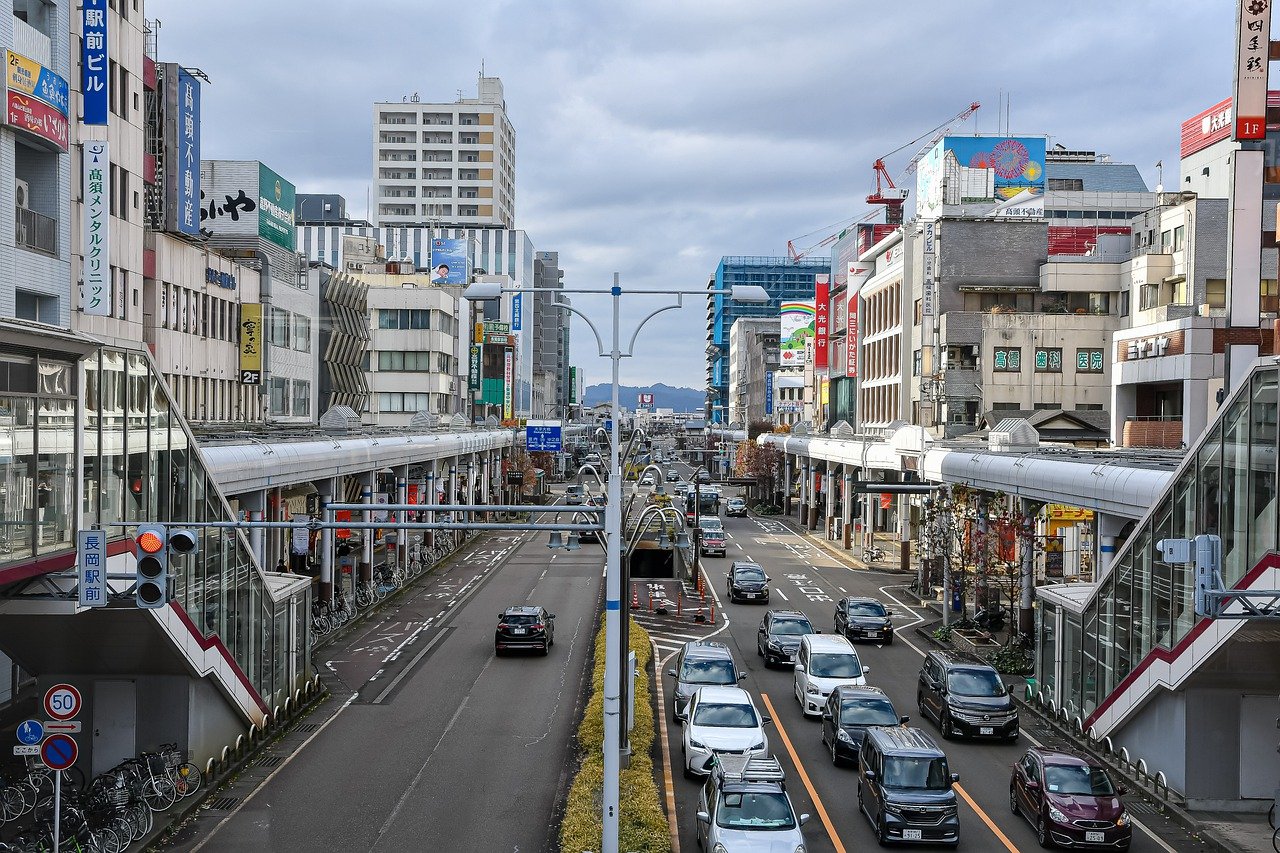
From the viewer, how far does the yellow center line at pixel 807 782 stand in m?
21.6

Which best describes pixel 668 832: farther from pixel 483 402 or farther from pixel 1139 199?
pixel 483 402

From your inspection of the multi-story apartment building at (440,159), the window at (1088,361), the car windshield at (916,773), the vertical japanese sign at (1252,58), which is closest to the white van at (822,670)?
the car windshield at (916,773)

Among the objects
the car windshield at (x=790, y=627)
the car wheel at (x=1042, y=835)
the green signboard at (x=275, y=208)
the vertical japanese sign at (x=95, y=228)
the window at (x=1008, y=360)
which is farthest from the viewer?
the window at (x=1008, y=360)

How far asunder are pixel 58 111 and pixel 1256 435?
109 ft

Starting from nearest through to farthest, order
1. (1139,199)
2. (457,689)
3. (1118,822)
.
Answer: (1118,822), (457,689), (1139,199)

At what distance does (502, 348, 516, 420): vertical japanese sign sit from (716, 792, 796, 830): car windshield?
117 meters

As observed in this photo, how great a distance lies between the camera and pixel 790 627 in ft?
131

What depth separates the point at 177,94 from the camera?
50.5 m

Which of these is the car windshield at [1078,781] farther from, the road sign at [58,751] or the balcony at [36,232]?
the balcony at [36,232]

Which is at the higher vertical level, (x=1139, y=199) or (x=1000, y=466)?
(x=1139, y=199)

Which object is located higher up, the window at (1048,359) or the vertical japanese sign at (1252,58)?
the vertical japanese sign at (1252,58)

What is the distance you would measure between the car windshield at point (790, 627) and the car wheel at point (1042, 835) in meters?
17.8

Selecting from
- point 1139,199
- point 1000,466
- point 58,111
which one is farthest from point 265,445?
point 1139,199

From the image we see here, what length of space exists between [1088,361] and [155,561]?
67676mm
